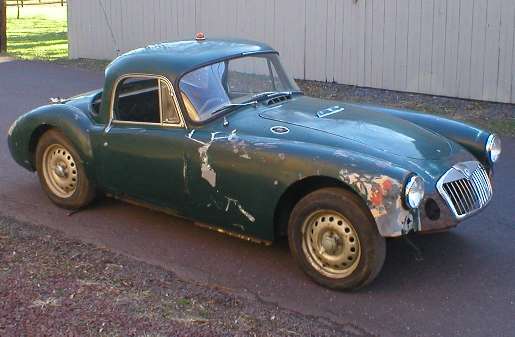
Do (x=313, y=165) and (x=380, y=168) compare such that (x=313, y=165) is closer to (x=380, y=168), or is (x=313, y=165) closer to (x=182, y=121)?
(x=380, y=168)

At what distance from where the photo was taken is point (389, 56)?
11.7 meters

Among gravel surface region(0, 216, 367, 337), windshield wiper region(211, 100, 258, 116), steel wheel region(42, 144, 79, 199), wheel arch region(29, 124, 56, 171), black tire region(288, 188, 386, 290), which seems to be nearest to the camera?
gravel surface region(0, 216, 367, 337)

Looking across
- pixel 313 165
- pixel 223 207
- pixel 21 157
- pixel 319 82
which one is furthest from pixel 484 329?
pixel 319 82

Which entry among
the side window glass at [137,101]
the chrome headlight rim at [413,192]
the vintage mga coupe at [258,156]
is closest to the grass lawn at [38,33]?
the vintage mga coupe at [258,156]

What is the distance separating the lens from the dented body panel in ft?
14.6

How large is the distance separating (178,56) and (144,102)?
0.43m

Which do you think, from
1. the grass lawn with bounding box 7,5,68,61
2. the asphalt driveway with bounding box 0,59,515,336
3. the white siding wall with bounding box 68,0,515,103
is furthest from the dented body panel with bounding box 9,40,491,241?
the grass lawn with bounding box 7,5,68,61

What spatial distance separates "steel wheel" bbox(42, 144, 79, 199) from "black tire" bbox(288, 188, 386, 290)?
2232 millimetres

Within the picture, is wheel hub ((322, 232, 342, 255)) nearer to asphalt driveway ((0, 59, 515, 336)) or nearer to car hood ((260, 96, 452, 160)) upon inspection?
asphalt driveway ((0, 59, 515, 336))

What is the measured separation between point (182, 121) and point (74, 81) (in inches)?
357

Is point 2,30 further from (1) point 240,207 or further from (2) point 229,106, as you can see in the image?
(1) point 240,207

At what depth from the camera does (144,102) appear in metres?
5.57

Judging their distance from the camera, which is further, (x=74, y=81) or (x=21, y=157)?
(x=74, y=81)

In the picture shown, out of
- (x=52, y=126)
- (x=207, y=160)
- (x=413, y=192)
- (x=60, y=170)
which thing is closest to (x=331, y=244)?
(x=413, y=192)
